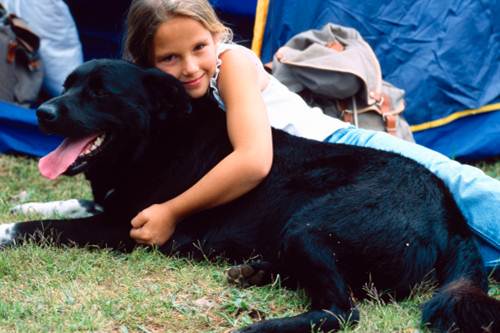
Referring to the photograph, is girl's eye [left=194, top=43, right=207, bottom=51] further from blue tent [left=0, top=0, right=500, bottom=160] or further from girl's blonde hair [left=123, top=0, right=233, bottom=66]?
blue tent [left=0, top=0, right=500, bottom=160]

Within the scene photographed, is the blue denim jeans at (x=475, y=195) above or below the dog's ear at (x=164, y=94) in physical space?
below

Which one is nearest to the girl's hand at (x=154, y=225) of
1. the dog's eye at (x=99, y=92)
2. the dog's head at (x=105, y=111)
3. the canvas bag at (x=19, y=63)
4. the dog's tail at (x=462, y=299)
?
the dog's head at (x=105, y=111)

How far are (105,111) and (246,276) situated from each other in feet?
3.04

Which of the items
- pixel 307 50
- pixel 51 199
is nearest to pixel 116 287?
pixel 51 199

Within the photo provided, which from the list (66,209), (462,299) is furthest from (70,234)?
(462,299)

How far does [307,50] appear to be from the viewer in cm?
480

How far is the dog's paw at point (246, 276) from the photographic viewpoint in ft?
10.1

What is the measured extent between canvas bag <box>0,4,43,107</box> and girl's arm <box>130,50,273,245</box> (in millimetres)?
2540

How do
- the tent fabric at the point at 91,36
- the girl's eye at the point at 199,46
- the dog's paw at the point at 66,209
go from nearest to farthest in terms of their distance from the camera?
the girl's eye at the point at 199,46 < the dog's paw at the point at 66,209 < the tent fabric at the point at 91,36

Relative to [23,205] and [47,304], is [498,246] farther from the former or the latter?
[23,205]

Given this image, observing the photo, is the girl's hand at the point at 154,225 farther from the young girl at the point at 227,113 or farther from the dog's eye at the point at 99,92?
the dog's eye at the point at 99,92

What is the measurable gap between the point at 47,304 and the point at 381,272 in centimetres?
119

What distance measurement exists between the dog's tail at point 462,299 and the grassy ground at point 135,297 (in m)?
0.10

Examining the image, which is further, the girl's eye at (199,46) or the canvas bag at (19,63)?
the canvas bag at (19,63)
